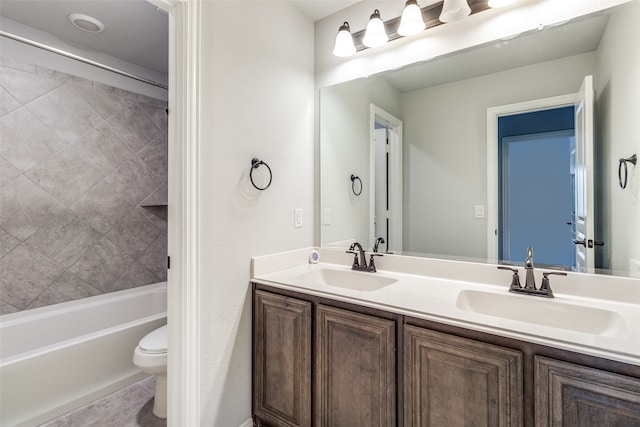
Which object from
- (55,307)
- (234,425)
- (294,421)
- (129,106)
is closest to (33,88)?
(129,106)

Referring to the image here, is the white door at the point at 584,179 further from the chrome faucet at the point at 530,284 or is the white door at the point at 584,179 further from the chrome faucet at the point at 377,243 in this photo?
the chrome faucet at the point at 377,243

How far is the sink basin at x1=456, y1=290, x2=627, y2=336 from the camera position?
1080mm

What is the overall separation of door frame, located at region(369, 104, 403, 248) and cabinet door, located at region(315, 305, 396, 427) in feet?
2.30

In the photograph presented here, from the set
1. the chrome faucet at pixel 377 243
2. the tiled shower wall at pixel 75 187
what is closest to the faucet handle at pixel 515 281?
the chrome faucet at pixel 377 243

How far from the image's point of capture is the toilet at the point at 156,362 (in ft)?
5.53

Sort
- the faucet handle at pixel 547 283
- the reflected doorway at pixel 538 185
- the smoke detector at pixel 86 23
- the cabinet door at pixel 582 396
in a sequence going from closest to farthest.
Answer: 1. the cabinet door at pixel 582 396
2. the faucet handle at pixel 547 283
3. the reflected doorway at pixel 538 185
4. the smoke detector at pixel 86 23

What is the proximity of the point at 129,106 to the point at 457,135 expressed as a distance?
2752 mm

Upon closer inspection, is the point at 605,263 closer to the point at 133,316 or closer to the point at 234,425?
the point at 234,425

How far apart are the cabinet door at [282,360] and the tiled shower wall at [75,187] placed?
69.9 inches

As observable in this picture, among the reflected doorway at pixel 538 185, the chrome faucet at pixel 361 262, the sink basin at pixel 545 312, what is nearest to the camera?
the sink basin at pixel 545 312

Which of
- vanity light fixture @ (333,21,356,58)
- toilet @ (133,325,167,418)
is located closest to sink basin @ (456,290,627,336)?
vanity light fixture @ (333,21,356,58)

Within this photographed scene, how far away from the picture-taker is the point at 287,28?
1.84 m

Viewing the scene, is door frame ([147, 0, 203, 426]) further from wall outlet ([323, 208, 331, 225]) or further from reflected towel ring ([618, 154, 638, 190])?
reflected towel ring ([618, 154, 638, 190])

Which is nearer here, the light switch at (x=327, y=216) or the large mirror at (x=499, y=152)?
the large mirror at (x=499, y=152)
